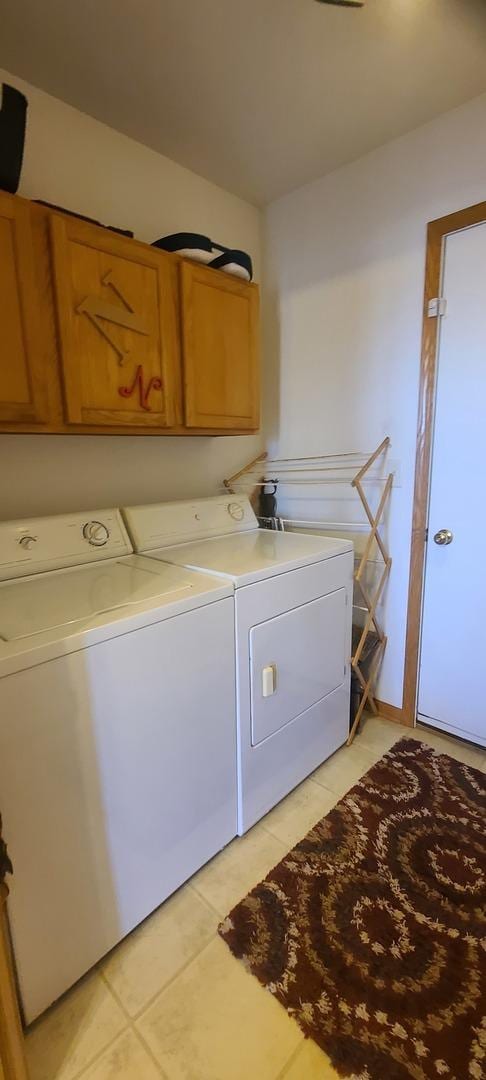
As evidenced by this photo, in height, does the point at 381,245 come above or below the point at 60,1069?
above

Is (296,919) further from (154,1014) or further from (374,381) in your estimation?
(374,381)

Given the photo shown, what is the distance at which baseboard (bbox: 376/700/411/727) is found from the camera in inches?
86.4

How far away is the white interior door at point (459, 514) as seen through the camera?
1740 millimetres

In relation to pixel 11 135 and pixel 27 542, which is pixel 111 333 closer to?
pixel 11 135

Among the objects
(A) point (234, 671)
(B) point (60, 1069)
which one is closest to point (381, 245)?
(A) point (234, 671)

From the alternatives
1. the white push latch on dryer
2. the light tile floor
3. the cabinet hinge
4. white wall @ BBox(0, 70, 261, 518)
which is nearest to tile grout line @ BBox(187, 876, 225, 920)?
the light tile floor

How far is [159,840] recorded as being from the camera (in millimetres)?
1257

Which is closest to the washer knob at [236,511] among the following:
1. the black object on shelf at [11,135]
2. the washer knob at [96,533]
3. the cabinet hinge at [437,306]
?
the washer knob at [96,533]

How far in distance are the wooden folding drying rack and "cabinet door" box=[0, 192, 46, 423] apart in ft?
3.93

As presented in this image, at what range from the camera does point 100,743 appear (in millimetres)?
1062

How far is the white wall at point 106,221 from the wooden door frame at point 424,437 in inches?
39.1

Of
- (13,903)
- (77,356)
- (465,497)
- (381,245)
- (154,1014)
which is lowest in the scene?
(154,1014)

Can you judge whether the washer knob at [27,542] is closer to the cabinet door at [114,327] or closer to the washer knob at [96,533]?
the washer knob at [96,533]

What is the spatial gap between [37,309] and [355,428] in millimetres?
1440
